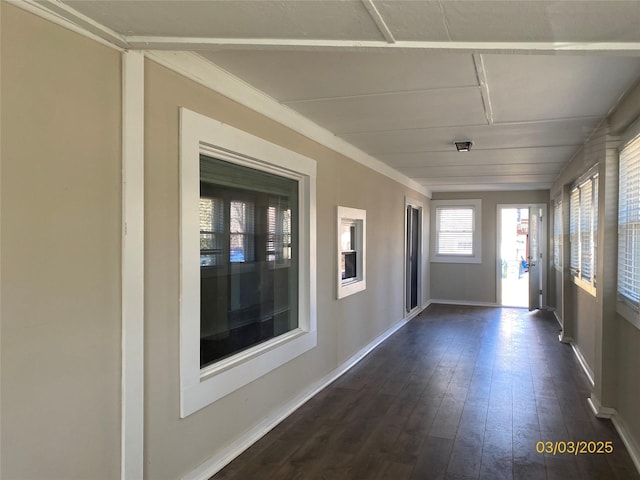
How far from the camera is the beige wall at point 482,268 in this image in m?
8.75

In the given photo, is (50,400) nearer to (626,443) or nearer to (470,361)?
(626,443)

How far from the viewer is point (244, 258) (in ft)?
9.77

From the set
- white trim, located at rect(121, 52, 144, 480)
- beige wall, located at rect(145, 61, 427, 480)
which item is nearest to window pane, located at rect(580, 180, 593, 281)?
beige wall, located at rect(145, 61, 427, 480)

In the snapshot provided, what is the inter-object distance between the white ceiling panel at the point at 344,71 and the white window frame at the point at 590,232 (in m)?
1.90

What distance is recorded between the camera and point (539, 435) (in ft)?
10.0

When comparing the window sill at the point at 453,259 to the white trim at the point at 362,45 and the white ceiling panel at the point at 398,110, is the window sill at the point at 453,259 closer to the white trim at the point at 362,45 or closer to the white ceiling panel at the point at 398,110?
the white ceiling panel at the point at 398,110

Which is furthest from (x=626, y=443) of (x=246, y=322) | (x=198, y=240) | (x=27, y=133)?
(x=27, y=133)

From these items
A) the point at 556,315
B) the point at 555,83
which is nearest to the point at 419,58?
the point at 555,83

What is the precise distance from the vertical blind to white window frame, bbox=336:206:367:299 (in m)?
4.64

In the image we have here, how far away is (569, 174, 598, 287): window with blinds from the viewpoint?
407 centimetres

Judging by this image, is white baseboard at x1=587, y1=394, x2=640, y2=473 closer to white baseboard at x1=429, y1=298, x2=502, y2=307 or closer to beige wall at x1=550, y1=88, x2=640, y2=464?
beige wall at x1=550, y1=88, x2=640, y2=464

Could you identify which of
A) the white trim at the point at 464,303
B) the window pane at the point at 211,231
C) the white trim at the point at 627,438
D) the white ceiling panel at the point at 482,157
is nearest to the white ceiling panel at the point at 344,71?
the window pane at the point at 211,231

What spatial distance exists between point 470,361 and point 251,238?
10.2 ft

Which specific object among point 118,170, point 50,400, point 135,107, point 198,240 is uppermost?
point 135,107
